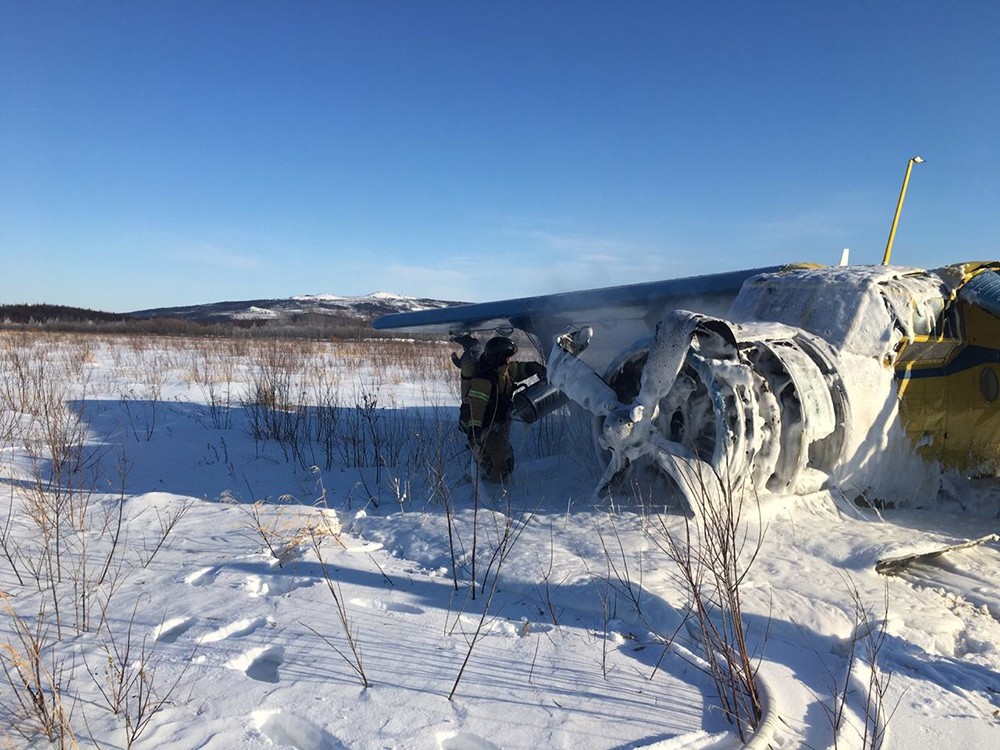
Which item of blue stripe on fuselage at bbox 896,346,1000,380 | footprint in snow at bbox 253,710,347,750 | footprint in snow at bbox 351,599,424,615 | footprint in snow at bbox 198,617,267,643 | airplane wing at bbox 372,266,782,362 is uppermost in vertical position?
airplane wing at bbox 372,266,782,362

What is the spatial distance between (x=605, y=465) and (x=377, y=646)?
273cm

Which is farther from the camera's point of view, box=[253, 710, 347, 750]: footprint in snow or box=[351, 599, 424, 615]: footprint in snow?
box=[351, 599, 424, 615]: footprint in snow

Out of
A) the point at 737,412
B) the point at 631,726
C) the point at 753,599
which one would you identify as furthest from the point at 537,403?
the point at 631,726

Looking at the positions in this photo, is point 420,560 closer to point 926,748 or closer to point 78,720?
point 78,720

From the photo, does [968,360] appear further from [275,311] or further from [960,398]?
[275,311]

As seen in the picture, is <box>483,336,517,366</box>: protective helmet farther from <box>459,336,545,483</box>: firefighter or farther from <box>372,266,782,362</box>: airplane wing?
<box>372,266,782,362</box>: airplane wing

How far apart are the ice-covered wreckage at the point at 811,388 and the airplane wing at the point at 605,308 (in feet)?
4.85

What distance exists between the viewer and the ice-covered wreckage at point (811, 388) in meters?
4.19

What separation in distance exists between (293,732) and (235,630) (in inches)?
34.3

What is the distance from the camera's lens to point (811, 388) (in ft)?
14.5

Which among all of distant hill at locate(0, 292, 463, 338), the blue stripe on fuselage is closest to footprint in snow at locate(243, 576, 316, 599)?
the blue stripe on fuselage

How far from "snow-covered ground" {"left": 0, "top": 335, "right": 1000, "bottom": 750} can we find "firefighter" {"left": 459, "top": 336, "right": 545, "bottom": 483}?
1.14 feet

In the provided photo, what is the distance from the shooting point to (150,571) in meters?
3.67

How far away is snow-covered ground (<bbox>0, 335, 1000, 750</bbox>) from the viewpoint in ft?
7.43
